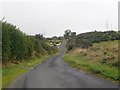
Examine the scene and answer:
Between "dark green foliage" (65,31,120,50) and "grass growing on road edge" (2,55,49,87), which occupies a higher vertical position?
"dark green foliage" (65,31,120,50)

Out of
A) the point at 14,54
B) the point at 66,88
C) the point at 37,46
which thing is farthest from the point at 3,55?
the point at 37,46

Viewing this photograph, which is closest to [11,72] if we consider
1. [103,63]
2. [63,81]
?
[103,63]

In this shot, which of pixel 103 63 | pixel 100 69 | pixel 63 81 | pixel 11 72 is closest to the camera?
pixel 63 81

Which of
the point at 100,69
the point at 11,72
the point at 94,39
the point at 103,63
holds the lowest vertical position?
the point at 11,72

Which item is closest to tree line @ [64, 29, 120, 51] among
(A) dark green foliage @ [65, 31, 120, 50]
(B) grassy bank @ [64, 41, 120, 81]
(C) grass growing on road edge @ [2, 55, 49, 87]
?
(A) dark green foliage @ [65, 31, 120, 50]

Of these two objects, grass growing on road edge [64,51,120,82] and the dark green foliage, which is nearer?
grass growing on road edge [64,51,120,82]

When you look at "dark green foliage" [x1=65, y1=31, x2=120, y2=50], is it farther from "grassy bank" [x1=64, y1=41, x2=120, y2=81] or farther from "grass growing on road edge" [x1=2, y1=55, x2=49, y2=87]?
"grass growing on road edge" [x1=2, y1=55, x2=49, y2=87]

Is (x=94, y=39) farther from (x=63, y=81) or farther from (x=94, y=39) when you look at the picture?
(x=63, y=81)

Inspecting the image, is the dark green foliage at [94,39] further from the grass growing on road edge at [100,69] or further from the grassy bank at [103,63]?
the grass growing on road edge at [100,69]

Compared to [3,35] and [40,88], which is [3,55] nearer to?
[3,35]

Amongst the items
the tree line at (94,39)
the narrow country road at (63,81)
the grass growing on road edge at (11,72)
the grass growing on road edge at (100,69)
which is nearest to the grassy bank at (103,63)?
the grass growing on road edge at (100,69)

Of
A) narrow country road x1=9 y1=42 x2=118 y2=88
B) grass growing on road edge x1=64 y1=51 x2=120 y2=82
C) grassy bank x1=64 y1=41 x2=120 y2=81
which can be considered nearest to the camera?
narrow country road x1=9 y1=42 x2=118 y2=88

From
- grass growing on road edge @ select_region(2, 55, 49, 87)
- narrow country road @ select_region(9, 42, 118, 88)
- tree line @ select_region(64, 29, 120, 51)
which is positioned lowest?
grass growing on road edge @ select_region(2, 55, 49, 87)

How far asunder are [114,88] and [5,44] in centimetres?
2913
